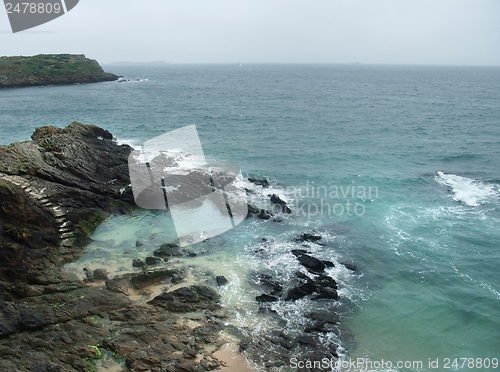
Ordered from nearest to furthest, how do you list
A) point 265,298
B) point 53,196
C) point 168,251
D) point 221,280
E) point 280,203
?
point 265,298, point 221,280, point 168,251, point 53,196, point 280,203

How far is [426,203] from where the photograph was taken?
3138 centimetres

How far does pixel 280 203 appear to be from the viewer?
3059 centimetres

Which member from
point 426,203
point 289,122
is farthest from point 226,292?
point 289,122

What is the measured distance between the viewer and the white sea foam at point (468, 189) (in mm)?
31875

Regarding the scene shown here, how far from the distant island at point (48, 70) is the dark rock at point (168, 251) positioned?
111698 millimetres

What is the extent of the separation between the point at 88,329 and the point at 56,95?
92581mm

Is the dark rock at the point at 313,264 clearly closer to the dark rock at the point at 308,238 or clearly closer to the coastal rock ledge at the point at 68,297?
the dark rock at the point at 308,238

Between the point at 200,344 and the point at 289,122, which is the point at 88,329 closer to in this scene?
the point at 200,344

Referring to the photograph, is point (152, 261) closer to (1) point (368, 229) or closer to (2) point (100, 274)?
(2) point (100, 274)

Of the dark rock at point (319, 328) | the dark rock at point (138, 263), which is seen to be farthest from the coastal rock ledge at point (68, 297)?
the dark rock at point (319, 328)

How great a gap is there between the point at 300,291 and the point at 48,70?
131 meters

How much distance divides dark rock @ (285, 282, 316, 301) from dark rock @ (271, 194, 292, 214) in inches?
411

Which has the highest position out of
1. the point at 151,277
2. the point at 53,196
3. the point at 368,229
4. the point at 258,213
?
the point at 53,196

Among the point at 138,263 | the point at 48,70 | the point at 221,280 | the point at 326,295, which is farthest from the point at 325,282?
the point at 48,70
